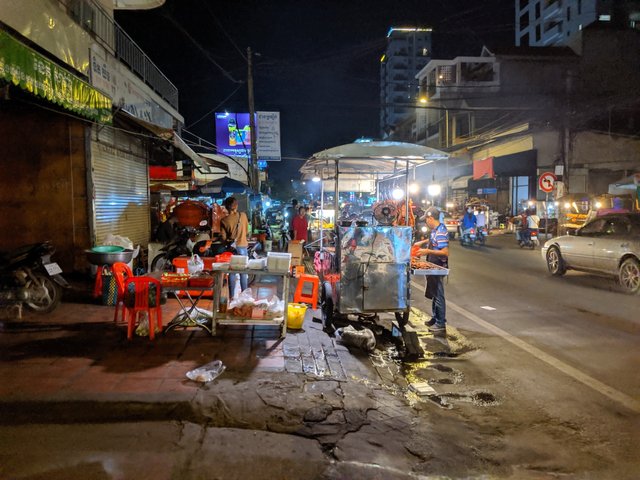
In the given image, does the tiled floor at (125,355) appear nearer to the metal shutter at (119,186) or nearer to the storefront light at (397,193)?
the metal shutter at (119,186)

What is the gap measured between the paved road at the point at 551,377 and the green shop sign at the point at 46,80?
6.58 m

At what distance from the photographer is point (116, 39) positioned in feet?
39.9

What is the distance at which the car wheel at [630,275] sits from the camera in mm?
9766

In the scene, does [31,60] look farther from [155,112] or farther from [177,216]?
[155,112]

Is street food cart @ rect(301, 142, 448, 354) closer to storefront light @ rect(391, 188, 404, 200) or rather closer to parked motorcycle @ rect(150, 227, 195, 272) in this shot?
storefront light @ rect(391, 188, 404, 200)

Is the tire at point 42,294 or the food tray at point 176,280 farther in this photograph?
the tire at point 42,294

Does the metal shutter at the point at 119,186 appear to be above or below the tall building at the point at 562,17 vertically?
below

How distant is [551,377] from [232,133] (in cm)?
2330

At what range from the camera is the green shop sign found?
567 centimetres

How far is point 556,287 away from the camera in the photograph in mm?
10680

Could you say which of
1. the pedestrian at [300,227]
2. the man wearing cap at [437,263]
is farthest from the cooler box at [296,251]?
the man wearing cap at [437,263]

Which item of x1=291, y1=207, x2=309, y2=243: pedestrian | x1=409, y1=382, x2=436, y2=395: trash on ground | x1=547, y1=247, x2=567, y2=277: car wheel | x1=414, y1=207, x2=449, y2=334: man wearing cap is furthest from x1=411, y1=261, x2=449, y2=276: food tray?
x1=547, y1=247, x2=567, y2=277: car wheel

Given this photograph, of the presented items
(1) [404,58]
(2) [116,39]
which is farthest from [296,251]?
(1) [404,58]

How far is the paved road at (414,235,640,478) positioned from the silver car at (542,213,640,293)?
56 cm
